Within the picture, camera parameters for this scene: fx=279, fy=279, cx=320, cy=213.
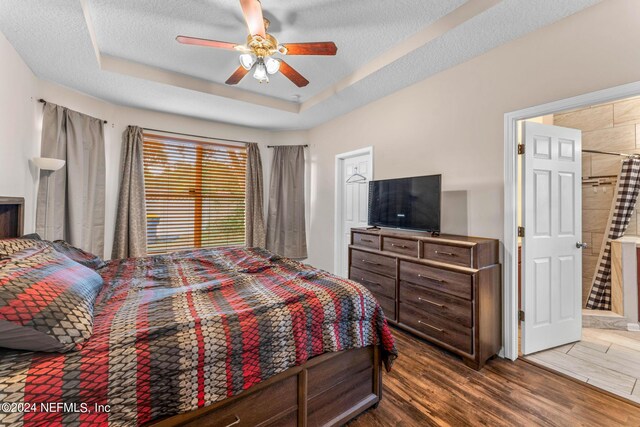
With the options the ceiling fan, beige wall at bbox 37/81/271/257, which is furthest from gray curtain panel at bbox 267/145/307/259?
the ceiling fan

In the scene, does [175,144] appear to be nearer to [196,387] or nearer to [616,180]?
[196,387]

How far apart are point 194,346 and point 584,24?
316 centimetres

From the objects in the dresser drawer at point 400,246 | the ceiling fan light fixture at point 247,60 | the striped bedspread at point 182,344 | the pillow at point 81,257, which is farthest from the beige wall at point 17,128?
the dresser drawer at point 400,246

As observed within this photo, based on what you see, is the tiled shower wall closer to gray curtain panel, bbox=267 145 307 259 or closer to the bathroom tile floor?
the bathroom tile floor

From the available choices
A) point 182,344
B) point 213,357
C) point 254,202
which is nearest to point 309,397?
point 213,357

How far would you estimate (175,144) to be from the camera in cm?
418

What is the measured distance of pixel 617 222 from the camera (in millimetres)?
3146

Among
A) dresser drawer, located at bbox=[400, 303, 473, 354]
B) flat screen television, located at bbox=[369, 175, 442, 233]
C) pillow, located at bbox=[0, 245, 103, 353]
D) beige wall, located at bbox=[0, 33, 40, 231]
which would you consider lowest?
dresser drawer, located at bbox=[400, 303, 473, 354]

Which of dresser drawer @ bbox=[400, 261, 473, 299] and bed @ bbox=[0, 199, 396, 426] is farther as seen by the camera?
dresser drawer @ bbox=[400, 261, 473, 299]

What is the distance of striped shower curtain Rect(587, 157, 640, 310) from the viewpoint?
3068 millimetres

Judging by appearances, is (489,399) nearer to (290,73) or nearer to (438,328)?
(438,328)

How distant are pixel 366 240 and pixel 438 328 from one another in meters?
1.19

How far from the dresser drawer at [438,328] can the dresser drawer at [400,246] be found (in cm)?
53

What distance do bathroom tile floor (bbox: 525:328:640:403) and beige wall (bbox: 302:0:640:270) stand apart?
3.88 feet
